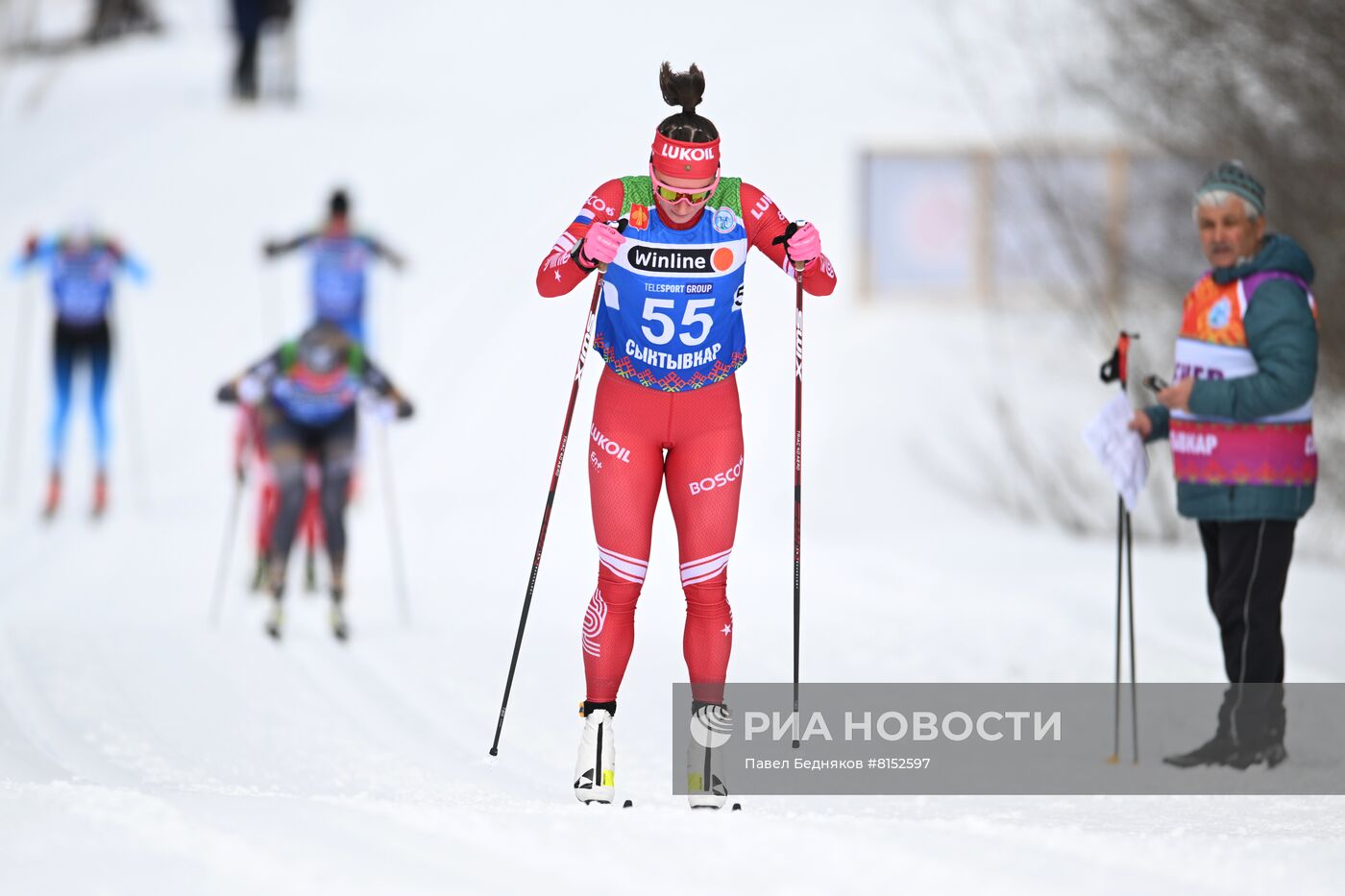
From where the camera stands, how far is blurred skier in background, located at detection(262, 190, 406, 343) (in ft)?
41.0

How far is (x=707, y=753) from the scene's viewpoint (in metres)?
5.35

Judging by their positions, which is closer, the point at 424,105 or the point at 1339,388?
the point at 1339,388

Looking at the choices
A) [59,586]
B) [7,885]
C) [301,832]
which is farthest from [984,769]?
[59,586]

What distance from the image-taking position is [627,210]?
5.30 metres

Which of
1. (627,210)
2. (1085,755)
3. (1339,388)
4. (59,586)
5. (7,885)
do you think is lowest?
(7,885)

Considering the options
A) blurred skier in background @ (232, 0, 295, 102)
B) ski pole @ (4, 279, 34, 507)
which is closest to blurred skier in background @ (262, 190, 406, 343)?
ski pole @ (4, 279, 34, 507)

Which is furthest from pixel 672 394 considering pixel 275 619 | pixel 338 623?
pixel 275 619

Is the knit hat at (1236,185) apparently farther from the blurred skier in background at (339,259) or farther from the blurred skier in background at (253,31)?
the blurred skier in background at (253,31)

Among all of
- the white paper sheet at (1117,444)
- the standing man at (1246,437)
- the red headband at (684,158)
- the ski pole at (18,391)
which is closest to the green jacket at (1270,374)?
the standing man at (1246,437)

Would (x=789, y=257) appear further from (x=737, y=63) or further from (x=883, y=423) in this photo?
(x=737, y=63)

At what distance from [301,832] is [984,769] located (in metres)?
2.81

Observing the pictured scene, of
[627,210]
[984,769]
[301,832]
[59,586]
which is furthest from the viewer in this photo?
[59,586]

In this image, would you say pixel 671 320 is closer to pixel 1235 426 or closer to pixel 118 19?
pixel 1235 426

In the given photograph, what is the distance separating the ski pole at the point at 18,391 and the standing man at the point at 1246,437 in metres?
10.3
